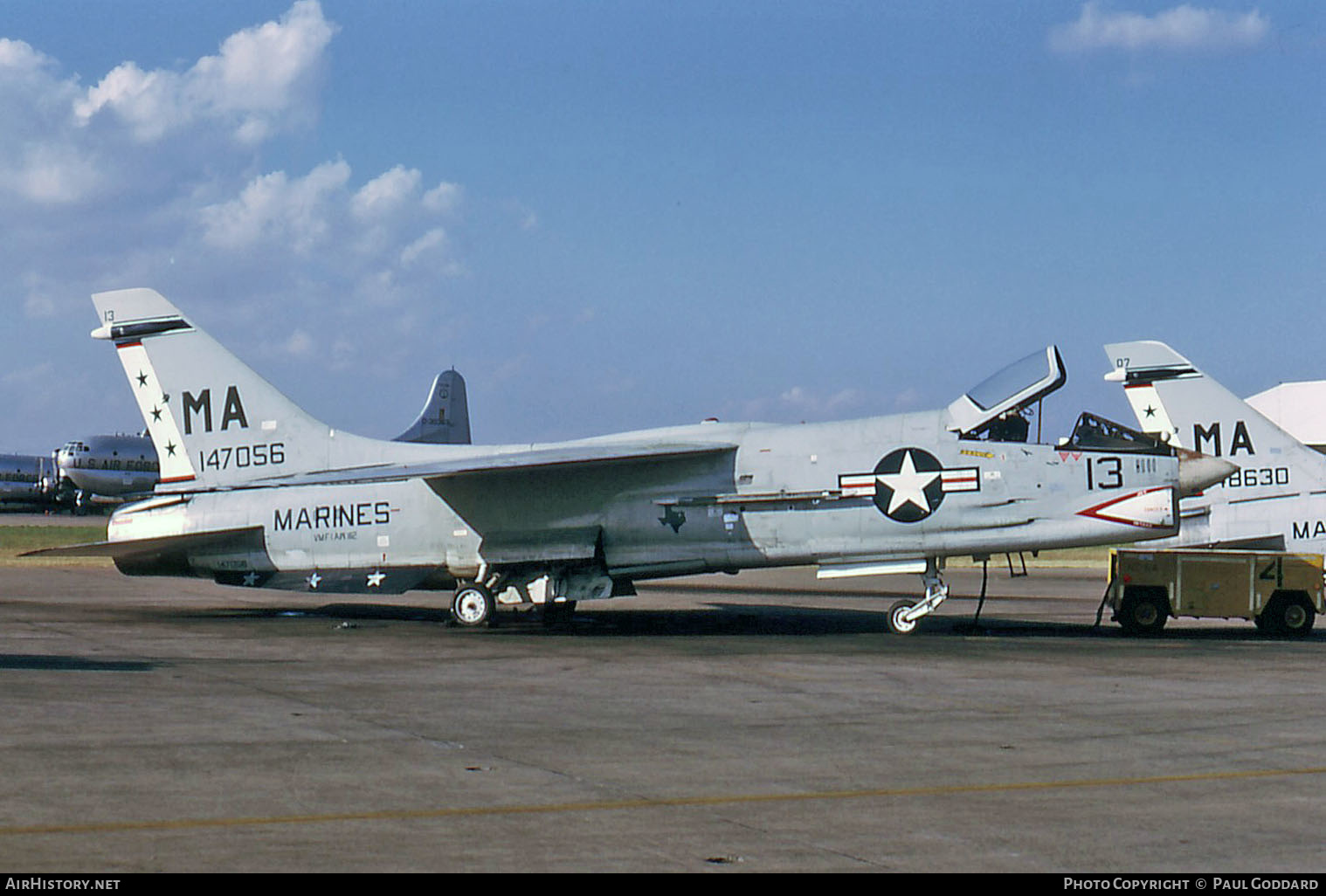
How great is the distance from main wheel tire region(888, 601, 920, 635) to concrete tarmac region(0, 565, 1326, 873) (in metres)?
0.22

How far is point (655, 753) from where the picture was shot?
32.1 ft

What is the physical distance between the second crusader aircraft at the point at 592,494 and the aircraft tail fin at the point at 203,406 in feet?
0.11

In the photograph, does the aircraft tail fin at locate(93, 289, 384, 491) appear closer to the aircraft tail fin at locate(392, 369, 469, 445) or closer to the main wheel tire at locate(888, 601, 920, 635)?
the main wheel tire at locate(888, 601, 920, 635)

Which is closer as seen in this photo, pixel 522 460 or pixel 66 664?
pixel 66 664

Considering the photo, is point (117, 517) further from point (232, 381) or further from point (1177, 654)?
point (1177, 654)

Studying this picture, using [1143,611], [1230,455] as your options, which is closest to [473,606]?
[1143,611]

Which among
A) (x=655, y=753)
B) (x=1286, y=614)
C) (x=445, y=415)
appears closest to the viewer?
(x=655, y=753)

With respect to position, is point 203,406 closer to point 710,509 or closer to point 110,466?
point 710,509

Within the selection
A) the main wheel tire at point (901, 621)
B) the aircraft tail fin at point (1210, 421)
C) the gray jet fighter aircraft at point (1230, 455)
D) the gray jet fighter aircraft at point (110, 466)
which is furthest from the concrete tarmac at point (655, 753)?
the gray jet fighter aircraft at point (110, 466)

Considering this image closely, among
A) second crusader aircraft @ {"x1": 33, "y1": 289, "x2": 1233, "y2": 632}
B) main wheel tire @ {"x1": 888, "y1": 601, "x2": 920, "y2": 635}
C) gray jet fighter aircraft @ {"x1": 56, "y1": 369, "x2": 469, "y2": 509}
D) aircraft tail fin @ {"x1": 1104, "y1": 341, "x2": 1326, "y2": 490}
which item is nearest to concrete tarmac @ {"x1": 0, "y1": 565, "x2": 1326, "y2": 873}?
main wheel tire @ {"x1": 888, "y1": 601, "x2": 920, "y2": 635}

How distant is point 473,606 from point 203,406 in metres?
5.87

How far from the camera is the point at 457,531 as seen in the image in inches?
827

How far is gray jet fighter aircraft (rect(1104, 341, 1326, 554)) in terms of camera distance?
84.0 feet

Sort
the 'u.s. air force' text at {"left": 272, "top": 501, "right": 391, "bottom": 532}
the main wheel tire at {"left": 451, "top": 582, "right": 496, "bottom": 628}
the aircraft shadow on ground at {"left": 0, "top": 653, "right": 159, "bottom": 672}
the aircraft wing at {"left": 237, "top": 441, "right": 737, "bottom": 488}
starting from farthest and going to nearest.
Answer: the 'u.s. air force' text at {"left": 272, "top": 501, "right": 391, "bottom": 532} < the main wheel tire at {"left": 451, "top": 582, "right": 496, "bottom": 628} < the aircraft wing at {"left": 237, "top": 441, "right": 737, "bottom": 488} < the aircraft shadow on ground at {"left": 0, "top": 653, "right": 159, "bottom": 672}
